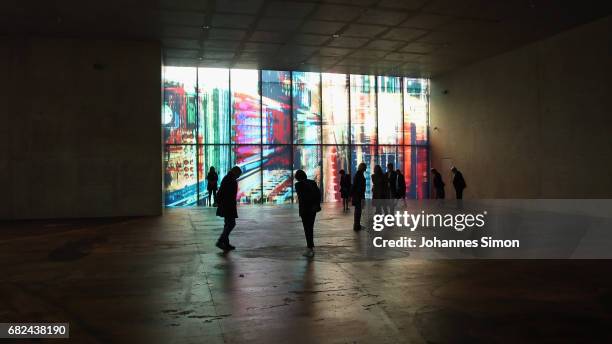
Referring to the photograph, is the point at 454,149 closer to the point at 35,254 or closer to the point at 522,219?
the point at 522,219

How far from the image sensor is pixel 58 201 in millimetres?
15266

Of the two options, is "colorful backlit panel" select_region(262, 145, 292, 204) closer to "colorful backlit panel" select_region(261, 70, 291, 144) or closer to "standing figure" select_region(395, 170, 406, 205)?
"colorful backlit panel" select_region(261, 70, 291, 144)

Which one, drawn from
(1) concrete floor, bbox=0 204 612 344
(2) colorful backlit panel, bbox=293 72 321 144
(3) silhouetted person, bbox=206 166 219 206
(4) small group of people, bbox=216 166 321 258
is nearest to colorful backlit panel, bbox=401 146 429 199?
(2) colorful backlit panel, bbox=293 72 321 144

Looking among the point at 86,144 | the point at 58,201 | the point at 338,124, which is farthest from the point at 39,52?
the point at 338,124

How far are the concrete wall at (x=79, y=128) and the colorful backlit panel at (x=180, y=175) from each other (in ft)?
13.0

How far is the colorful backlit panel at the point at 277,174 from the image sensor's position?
21141 millimetres

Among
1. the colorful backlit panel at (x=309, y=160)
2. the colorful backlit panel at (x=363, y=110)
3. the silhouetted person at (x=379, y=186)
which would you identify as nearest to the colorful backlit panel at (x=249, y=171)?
the colorful backlit panel at (x=309, y=160)

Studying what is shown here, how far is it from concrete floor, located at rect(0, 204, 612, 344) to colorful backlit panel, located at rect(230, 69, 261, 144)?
1164 cm

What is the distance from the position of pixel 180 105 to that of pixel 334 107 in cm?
688

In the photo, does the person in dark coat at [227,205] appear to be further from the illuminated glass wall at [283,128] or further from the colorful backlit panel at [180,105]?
the colorful backlit panel at [180,105]

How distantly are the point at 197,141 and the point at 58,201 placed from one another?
640 centimetres

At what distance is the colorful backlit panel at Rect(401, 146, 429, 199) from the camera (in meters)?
→ 22.9

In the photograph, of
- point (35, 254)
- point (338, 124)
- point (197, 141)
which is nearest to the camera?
point (35, 254)

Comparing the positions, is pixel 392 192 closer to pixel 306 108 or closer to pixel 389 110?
pixel 306 108
